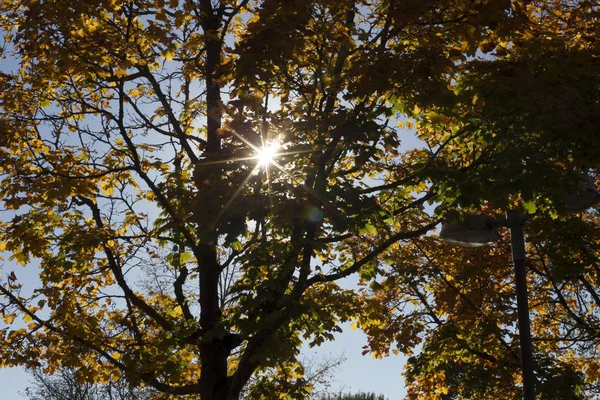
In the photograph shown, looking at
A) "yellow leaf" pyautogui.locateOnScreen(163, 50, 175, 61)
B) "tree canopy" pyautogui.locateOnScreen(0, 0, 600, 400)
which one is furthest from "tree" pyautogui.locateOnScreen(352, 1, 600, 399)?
"yellow leaf" pyautogui.locateOnScreen(163, 50, 175, 61)

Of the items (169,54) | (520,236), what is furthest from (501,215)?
(169,54)

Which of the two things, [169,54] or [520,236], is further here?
[169,54]

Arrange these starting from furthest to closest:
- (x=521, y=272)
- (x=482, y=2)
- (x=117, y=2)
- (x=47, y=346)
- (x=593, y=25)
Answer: (x=47, y=346) < (x=593, y=25) < (x=117, y=2) < (x=482, y=2) < (x=521, y=272)

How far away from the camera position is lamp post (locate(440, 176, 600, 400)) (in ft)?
21.5

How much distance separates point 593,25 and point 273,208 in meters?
5.69

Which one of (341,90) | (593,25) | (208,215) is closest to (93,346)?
(208,215)

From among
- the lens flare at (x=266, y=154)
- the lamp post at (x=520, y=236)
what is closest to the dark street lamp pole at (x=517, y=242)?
the lamp post at (x=520, y=236)

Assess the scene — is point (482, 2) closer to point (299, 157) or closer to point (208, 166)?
point (299, 157)

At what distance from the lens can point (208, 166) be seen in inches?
320

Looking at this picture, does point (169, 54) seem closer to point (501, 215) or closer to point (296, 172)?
point (296, 172)

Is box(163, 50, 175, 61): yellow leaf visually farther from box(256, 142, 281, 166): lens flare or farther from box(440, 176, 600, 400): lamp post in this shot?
box(440, 176, 600, 400): lamp post

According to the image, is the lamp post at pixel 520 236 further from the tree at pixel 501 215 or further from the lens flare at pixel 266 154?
the lens flare at pixel 266 154

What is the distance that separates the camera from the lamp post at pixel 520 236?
654 cm

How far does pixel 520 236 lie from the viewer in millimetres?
7191
